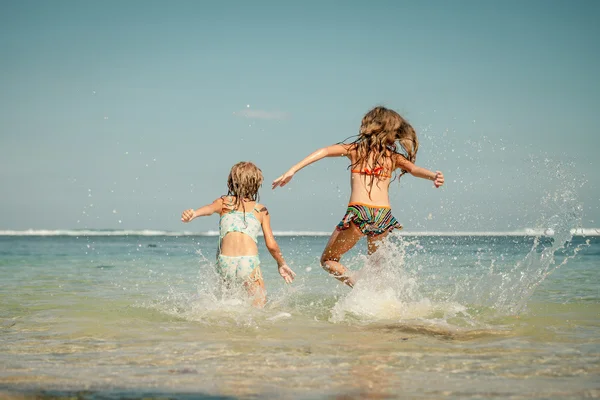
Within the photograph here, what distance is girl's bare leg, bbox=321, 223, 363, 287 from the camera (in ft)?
20.6

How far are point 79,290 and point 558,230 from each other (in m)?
6.43

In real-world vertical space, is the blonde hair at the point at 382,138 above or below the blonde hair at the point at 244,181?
above

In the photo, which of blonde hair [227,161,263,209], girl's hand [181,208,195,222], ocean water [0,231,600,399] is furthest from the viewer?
blonde hair [227,161,263,209]

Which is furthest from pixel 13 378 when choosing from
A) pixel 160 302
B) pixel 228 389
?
pixel 160 302

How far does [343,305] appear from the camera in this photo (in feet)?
19.9

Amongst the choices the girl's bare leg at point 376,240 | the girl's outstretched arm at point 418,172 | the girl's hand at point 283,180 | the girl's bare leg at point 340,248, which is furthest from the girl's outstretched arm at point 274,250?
the girl's outstretched arm at point 418,172

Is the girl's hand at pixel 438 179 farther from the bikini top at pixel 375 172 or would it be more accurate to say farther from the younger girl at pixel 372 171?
the bikini top at pixel 375 172

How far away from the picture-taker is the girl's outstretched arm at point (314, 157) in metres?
5.91

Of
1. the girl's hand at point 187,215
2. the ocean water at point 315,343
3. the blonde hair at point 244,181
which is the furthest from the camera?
the blonde hair at point 244,181

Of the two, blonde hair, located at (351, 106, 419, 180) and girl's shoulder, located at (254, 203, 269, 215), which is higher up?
blonde hair, located at (351, 106, 419, 180)

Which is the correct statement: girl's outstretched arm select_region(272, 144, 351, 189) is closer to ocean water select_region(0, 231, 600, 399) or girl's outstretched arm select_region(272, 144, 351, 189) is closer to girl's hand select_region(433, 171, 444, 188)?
girl's hand select_region(433, 171, 444, 188)

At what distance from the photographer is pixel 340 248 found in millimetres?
6438

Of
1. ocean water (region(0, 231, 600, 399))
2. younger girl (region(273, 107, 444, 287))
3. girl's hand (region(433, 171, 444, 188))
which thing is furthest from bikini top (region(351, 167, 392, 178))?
ocean water (region(0, 231, 600, 399))

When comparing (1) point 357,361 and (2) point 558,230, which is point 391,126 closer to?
(2) point 558,230
